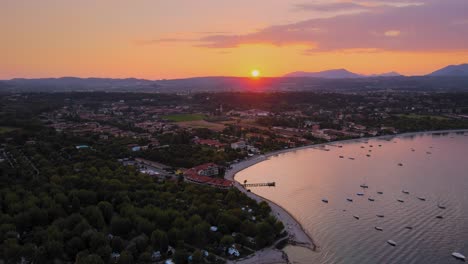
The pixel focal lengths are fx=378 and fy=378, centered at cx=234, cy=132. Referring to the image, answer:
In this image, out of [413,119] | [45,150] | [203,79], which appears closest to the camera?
[45,150]

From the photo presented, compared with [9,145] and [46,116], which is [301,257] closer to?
[9,145]

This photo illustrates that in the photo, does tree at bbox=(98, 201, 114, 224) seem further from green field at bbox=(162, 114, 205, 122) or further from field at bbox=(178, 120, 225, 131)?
green field at bbox=(162, 114, 205, 122)

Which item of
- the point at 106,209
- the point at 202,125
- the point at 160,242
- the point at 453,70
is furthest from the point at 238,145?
the point at 453,70

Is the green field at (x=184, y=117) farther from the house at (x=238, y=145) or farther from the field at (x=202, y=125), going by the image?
the house at (x=238, y=145)

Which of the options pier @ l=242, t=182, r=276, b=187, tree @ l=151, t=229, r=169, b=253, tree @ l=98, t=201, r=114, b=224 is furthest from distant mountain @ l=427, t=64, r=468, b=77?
tree @ l=151, t=229, r=169, b=253

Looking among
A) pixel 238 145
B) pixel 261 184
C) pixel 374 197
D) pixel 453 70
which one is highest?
pixel 453 70

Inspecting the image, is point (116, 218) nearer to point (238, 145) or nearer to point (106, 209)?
point (106, 209)

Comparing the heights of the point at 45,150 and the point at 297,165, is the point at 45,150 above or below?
above

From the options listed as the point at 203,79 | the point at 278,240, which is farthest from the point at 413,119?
the point at 203,79
